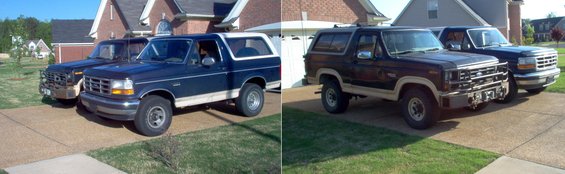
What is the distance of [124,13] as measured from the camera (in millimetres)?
3580

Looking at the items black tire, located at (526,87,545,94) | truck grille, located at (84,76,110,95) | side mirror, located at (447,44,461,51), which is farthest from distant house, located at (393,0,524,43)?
black tire, located at (526,87,545,94)

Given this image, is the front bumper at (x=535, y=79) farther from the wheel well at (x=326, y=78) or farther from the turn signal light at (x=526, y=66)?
the wheel well at (x=326, y=78)

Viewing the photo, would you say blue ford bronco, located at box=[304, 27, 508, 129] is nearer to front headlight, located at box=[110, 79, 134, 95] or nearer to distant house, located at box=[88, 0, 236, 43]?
front headlight, located at box=[110, 79, 134, 95]

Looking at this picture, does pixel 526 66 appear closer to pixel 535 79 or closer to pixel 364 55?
pixel 535 79

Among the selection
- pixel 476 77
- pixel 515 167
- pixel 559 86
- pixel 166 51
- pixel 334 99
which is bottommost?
pixel 515 167

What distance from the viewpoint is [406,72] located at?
269 inches

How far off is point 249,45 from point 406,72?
347cm

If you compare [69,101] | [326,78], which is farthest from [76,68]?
[326,78]

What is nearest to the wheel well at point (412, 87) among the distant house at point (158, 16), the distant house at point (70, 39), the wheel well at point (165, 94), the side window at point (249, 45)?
the side window at point (249, 45)

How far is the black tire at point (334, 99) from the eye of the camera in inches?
307

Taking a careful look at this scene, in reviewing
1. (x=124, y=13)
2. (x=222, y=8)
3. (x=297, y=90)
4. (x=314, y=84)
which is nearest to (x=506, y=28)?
(x=297, y=90)

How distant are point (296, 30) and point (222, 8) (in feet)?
2.47

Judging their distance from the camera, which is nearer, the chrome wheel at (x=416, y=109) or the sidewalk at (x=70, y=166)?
the sidewalk at (x=70, y=166)

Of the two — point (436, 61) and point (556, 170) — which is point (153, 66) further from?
point (556, 170)
